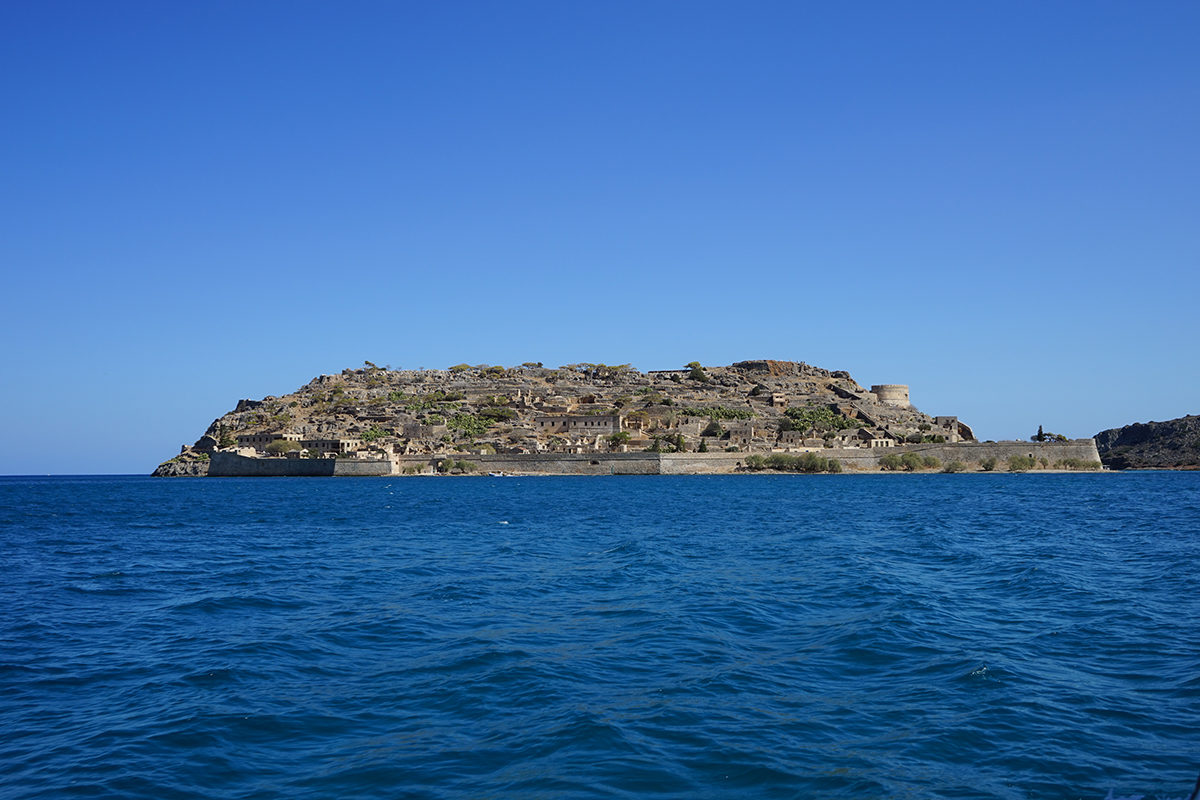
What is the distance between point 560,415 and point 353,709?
101900 millimetres

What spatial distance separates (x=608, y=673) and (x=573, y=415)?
97918 millimetres

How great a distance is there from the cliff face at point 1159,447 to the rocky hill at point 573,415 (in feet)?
66.5

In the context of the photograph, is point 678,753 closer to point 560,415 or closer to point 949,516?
point 949,516

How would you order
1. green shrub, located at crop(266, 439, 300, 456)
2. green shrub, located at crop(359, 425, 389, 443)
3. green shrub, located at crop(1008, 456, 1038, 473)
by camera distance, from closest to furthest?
green shrub, located at crop(1008, 456, 1038, 473), green shrub, located at crop(266, 439, 300, 456), green shrub, located at crop(359, 425, 389, 443)

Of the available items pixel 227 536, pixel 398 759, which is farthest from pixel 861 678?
pixel 227 536

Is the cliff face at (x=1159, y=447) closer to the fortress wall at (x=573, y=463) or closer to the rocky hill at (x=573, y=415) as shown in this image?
the rocky hill at (x=573, y=415)

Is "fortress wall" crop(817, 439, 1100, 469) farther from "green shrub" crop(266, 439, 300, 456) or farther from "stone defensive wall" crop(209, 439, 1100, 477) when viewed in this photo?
"green shrub" crop(266, 439, 300, 456)

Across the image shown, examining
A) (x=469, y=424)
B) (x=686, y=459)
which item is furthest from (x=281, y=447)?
(x=686, y=459)

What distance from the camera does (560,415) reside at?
364ft

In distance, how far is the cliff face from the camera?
347ft

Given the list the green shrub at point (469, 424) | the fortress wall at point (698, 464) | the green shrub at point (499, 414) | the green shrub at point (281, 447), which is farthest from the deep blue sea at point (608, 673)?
the green shrub at point (499, 414)

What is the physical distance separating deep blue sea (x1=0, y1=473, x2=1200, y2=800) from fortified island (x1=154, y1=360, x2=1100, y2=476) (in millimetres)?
66758

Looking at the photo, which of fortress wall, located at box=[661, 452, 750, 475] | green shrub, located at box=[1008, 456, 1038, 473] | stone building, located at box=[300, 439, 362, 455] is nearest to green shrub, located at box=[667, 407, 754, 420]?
fortress wall, located at box=[661, 452, 750, 475]

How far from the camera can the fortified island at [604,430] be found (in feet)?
291
